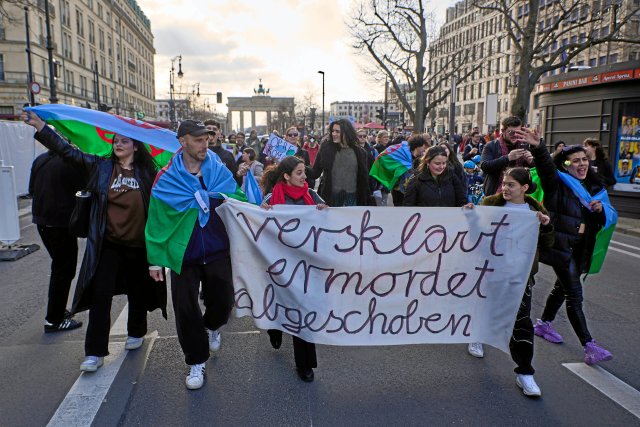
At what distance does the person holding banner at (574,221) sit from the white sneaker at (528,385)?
789 mm

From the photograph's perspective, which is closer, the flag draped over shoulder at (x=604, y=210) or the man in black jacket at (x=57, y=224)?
the flag draped over shoulder at (x=604, y=210)

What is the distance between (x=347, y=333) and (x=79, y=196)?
88.1 inches

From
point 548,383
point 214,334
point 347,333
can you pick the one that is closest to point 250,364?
point 214,334

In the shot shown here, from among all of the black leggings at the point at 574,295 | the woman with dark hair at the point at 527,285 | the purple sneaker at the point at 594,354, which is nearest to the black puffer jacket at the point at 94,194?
the woman with dark hair at the point at 527,285

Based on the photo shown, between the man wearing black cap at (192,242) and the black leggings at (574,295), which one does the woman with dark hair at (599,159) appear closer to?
the black leggings at (574,295)

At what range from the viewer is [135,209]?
387cm

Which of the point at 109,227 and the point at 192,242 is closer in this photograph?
the point at 192,242

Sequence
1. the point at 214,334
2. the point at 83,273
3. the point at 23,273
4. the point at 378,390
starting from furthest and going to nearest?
the point at 23,273, the point at 214,334, the point at 83,273, the point at 378,390

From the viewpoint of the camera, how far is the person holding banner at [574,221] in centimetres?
398

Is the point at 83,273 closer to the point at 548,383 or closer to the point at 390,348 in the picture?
the point at 390,348

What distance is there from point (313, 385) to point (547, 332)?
227cm

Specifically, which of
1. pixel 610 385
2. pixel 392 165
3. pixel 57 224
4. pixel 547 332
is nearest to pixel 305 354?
pixel 610 385

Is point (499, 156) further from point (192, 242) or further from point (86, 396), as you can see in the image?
point (86, 396)

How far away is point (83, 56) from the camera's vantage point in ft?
203
